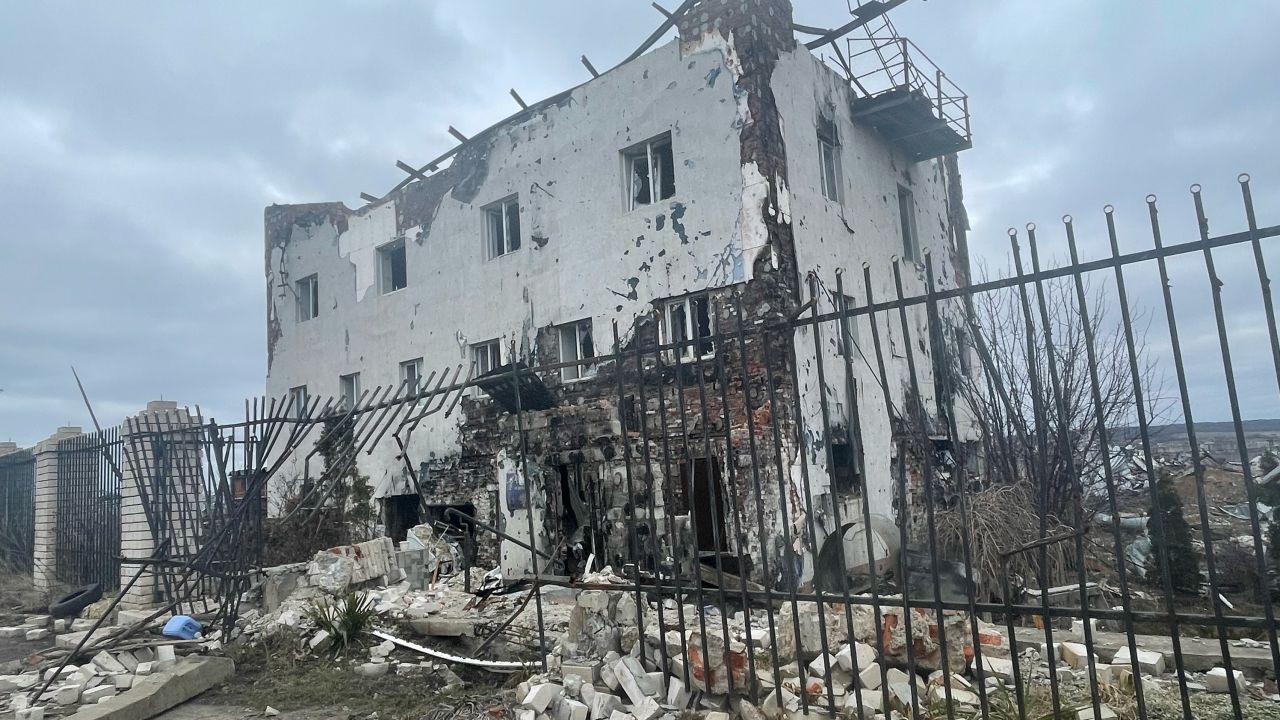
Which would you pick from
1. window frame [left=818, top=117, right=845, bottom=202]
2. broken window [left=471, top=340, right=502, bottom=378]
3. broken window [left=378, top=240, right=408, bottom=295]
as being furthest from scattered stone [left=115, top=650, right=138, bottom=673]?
window frame [left=818, top=117, right=845, bottom=202]

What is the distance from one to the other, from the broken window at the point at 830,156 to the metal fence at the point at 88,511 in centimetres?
1183

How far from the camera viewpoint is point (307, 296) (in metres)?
18.8

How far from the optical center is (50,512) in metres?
14.2

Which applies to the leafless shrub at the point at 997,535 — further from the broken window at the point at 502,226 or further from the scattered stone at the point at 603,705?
the broken window at the point at 502,226

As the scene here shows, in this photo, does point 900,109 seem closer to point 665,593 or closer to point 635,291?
point 635,291

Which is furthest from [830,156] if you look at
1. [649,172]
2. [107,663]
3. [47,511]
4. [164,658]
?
[47,511]

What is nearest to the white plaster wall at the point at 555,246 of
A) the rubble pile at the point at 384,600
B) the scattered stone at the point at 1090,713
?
the rubble pile at the point at 384,600

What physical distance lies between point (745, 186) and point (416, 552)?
22.9ft

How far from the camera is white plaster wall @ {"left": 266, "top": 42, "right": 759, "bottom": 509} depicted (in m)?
11.9

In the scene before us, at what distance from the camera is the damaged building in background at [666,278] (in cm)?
1120

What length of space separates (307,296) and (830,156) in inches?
491

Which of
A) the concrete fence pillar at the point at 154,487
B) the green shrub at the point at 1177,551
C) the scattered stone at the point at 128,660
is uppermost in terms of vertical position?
the concrete fence pillar at the point at 154,487

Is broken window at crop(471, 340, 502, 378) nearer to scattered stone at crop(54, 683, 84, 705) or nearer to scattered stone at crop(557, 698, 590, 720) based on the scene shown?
scattered stone at crop(54, 683, 84, 705)

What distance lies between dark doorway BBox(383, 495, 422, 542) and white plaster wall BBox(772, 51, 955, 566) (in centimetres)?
852
